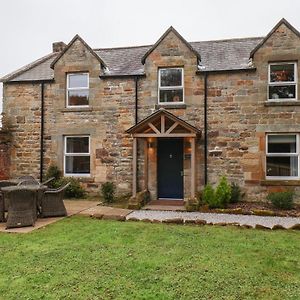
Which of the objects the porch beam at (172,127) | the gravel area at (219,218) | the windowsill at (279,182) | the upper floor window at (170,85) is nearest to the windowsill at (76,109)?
the upper floor window at (170,85)

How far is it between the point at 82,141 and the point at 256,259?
1085 cm

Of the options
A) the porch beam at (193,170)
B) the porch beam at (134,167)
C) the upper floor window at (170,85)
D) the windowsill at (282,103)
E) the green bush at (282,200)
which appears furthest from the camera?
the upper floor window at (170,85)

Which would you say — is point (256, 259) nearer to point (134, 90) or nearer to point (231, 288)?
point (231, 288)

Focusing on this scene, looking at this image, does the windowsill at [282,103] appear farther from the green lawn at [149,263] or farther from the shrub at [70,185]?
the shrub at [70,185]

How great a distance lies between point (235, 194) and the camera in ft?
42.2

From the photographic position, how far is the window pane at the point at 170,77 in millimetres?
14203

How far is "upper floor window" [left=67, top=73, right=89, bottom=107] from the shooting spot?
15.2m

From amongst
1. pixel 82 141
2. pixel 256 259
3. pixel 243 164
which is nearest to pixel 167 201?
pixel 243 164

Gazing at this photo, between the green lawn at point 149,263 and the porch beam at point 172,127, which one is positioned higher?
the porch beam at point 172,127

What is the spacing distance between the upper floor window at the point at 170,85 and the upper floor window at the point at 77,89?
12.2 feet

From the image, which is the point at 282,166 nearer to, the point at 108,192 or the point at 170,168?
the point at 170,168

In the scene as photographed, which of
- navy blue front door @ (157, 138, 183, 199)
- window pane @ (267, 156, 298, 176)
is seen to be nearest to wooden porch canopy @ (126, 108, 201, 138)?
navy blue front door @ (157, 138, 183, 199)

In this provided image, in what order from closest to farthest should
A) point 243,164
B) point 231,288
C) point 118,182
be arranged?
point 231,288
point 243,164
point 118,182

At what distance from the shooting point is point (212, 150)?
13.6 m
